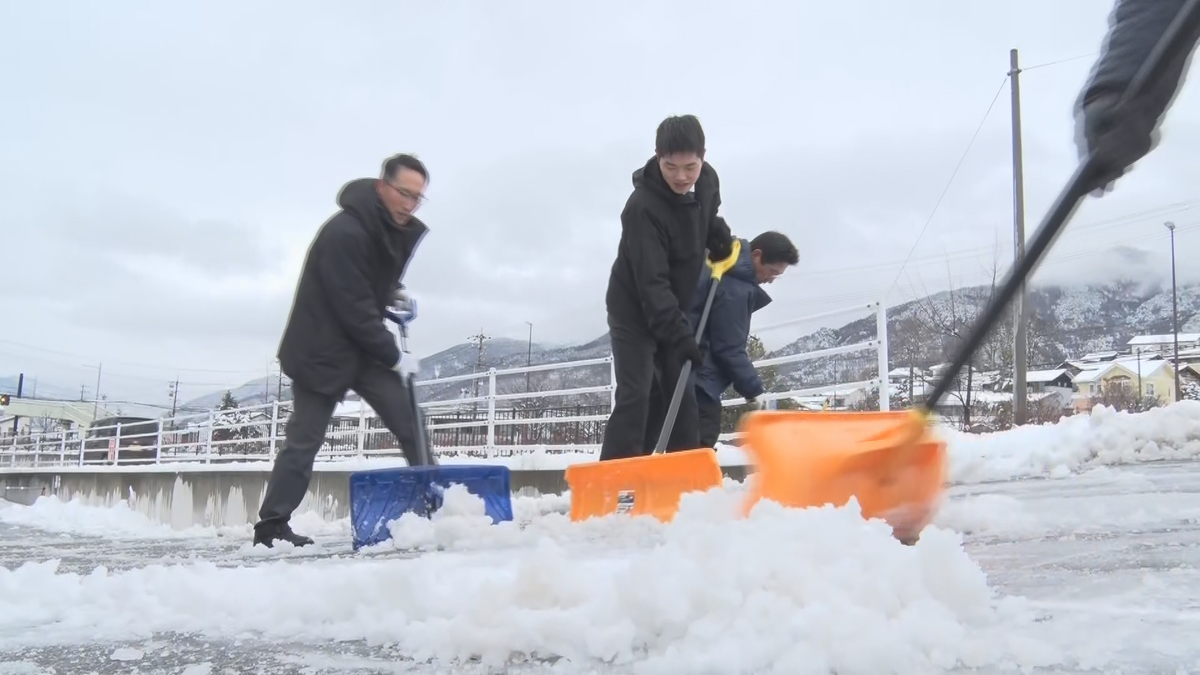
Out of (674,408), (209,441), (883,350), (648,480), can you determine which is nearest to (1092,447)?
(883,350)

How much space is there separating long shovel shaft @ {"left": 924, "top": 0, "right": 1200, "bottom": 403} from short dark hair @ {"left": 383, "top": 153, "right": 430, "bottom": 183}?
2349 mm

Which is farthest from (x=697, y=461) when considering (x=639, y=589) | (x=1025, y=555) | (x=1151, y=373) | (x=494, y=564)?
(x=1151, y=373)

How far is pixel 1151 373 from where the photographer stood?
47750 mm

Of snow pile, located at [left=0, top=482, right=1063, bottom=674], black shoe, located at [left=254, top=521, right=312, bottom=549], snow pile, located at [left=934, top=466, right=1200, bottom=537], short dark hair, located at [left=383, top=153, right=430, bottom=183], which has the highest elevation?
short dark hair, located at [left=383, top=153, right=430, bottom=183]

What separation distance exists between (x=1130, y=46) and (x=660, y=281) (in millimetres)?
1751

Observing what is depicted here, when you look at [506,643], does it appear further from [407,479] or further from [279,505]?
[279,505]

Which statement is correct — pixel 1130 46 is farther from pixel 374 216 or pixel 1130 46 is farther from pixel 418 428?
pixel 418 428

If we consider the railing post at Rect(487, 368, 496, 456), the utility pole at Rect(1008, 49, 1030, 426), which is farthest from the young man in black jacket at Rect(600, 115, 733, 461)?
the utility pole at Rect(1008, 49, 1030, 426)

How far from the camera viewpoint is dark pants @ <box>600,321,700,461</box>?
3270mm

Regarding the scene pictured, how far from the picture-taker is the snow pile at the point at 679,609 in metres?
1.18

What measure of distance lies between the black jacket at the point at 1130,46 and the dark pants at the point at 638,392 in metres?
1.80

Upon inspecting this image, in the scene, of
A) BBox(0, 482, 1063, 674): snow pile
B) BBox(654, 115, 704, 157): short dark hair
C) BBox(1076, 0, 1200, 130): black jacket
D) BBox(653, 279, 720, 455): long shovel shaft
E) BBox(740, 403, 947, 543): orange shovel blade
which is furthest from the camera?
BBox(653, 279, 720, 455): long shovel shaft

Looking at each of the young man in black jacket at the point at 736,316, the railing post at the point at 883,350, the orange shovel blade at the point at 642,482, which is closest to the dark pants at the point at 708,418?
the young man in black jacket at the point at 736,316

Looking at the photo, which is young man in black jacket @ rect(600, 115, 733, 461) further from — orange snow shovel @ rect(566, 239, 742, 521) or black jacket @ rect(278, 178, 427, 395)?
black jacket @ rect(278, 178, 427, 395)
